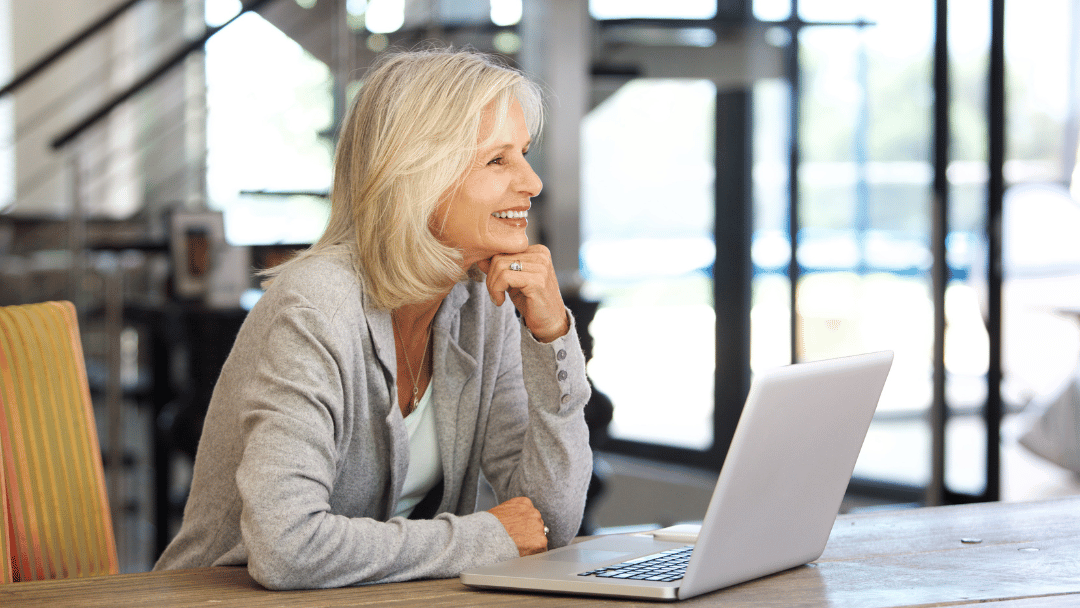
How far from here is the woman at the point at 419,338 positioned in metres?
1.19

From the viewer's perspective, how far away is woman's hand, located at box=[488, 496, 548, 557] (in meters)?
1.15

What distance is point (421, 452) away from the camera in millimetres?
1399

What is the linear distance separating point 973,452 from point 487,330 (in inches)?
106

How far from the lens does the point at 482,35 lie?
14.2 ft

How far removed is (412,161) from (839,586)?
26.7 inches

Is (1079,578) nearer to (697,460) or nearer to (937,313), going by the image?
(937,313)

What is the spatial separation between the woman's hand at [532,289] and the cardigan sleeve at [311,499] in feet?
0.70

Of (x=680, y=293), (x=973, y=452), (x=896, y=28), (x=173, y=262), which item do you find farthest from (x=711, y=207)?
(x=173, y=262)

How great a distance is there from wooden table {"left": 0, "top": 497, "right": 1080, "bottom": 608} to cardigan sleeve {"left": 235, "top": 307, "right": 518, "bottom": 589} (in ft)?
0.08

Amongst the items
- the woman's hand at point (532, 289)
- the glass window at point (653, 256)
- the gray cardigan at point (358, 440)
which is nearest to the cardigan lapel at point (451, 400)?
the gray cardigan at point (358, 440)

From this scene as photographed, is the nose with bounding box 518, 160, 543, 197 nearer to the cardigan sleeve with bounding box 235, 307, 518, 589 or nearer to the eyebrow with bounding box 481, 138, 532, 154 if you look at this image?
the eyebrow with bounding box 481, 138, 532, 154

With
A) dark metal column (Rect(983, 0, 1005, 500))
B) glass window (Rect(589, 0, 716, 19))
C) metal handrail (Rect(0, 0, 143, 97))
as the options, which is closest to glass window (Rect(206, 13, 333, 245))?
metal handrail (Rect(0, 0, 143, 97))

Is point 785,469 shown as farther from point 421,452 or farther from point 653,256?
point 653,256

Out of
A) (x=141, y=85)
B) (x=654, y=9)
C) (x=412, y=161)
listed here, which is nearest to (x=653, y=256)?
(x=654, y=9)
